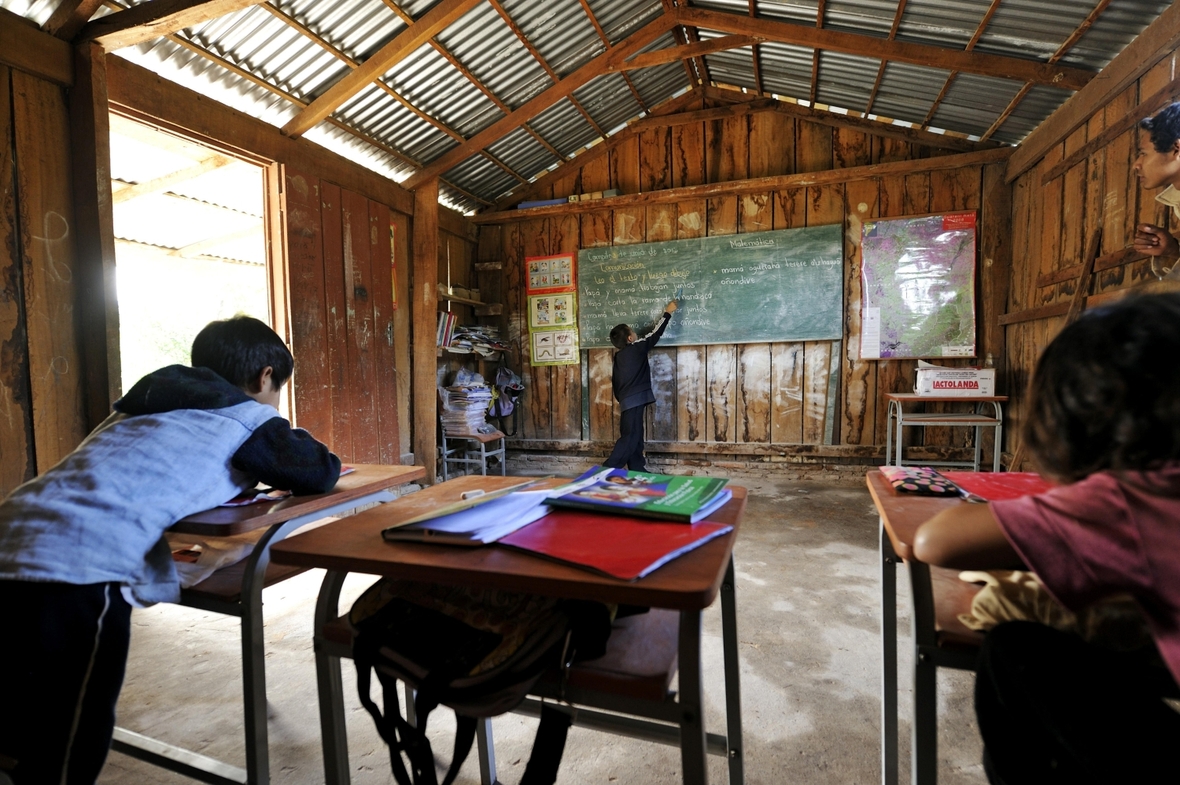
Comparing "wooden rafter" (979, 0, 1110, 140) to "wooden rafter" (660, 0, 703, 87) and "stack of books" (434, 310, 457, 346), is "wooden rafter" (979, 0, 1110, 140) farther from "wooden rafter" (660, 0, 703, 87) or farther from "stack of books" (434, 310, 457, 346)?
"stack of books" (434, 310, 457, 346)

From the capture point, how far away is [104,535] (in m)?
1.03

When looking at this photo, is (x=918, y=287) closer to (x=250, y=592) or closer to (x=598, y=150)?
(x=598, y=150)

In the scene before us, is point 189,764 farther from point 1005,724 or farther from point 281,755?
point 1005,724

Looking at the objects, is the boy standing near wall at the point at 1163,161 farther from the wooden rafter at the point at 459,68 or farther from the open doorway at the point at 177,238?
the open doorway at the point at 177,238

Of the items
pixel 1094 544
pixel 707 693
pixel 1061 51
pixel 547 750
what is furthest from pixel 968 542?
pixel 1061 51

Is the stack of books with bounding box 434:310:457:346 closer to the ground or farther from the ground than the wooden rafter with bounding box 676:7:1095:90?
closer to the ground

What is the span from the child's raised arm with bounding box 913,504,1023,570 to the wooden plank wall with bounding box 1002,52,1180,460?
1775 millimetres

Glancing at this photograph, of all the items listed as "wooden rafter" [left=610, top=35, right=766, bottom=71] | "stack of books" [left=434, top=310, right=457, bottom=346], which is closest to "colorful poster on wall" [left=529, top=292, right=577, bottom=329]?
"stack of books" [left=434, top=310, right=457, bottom=346]

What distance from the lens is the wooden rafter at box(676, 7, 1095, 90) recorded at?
313 cm

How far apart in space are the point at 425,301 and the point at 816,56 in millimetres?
3571

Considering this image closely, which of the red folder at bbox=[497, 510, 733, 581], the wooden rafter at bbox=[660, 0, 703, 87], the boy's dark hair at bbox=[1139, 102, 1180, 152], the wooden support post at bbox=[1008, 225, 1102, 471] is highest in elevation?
the wooden rafter at bbox=[660, 0, 703, 87]

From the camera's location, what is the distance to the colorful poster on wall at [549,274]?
5.53 metres

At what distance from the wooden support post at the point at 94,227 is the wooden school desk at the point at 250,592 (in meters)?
1.73

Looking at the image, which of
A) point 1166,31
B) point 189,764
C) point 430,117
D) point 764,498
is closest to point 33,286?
point 189,764
